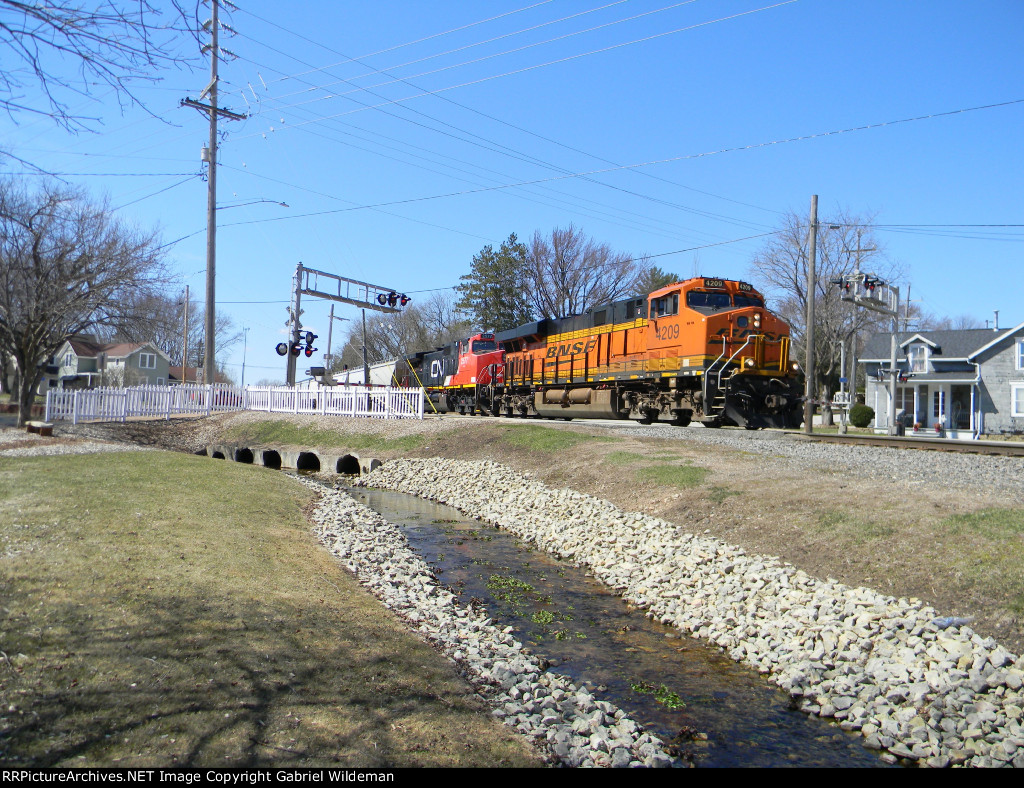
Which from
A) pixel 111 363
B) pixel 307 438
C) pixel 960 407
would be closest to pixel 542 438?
pixel 307 438

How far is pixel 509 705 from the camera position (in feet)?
17.1

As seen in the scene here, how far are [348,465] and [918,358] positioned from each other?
3623 centimetres

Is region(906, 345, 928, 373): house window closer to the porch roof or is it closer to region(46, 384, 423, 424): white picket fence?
the porch roof

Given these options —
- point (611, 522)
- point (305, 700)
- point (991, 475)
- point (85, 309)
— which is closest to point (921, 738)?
point (305, 700)

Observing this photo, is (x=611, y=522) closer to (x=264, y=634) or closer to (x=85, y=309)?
(x=264, y=634)

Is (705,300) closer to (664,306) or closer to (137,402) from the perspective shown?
(664,306)

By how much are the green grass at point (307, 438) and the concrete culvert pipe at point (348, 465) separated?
0.51m

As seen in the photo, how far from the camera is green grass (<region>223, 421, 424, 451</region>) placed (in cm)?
2347

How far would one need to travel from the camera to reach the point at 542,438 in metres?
19.0

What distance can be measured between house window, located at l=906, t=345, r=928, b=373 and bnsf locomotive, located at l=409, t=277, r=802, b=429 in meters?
27.1

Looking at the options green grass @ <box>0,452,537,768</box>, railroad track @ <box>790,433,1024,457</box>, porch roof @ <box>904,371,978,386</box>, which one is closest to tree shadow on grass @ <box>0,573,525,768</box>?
green grass @ <box>0,452,537,768</box>

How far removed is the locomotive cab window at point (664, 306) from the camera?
19.6 meters

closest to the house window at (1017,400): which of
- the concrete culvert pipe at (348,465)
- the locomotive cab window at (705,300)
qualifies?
the locomotive cab window at (705,300)

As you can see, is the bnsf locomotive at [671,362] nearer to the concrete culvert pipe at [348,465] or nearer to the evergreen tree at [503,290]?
the concrete culvert pipe at [348,465]
